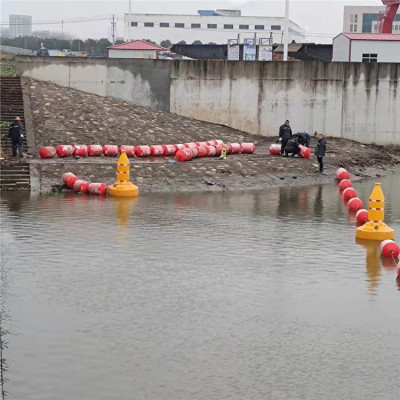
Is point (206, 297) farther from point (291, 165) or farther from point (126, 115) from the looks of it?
point (126, 115)

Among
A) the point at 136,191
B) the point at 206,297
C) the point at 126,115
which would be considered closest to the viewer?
the point at 206,297

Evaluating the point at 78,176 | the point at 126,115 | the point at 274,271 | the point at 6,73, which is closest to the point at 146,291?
the point at 274,271

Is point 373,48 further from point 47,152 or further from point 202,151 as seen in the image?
point 47,152

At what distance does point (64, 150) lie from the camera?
32875 millimetres

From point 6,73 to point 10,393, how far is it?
34.4 m

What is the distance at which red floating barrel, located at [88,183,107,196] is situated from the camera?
28.7 meters

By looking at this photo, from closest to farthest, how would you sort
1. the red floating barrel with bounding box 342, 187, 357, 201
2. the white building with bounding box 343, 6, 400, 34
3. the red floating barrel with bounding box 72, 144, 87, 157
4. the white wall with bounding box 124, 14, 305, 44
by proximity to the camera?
the red floating barrel with bounding box 342, 187, 357, 201
the red floating barrel with bounding box 72, 144, 87, 157
the white wall with bounding box 124, 14, 305, 44
the white building with bounding box 343, 6, 400, 34

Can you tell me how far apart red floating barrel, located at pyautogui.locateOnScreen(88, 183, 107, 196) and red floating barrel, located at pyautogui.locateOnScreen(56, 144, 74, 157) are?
4.36 meters

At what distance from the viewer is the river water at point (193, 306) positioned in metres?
12.7

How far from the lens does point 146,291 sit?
17.3 m

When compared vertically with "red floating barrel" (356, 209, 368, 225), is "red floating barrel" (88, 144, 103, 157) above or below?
above

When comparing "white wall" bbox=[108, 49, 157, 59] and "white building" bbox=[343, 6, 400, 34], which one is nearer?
"white wall" bbox=[108, 49, 157, 59]

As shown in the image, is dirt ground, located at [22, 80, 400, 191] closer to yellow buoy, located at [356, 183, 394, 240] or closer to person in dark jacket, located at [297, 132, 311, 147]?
person in dark jacket, located at [297, 132, 311, 147]

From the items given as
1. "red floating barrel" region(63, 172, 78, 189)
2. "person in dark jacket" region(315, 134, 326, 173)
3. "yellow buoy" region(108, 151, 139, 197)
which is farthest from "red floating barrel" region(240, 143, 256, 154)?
"red floating barrel" region(63, 172, 78, 189)
